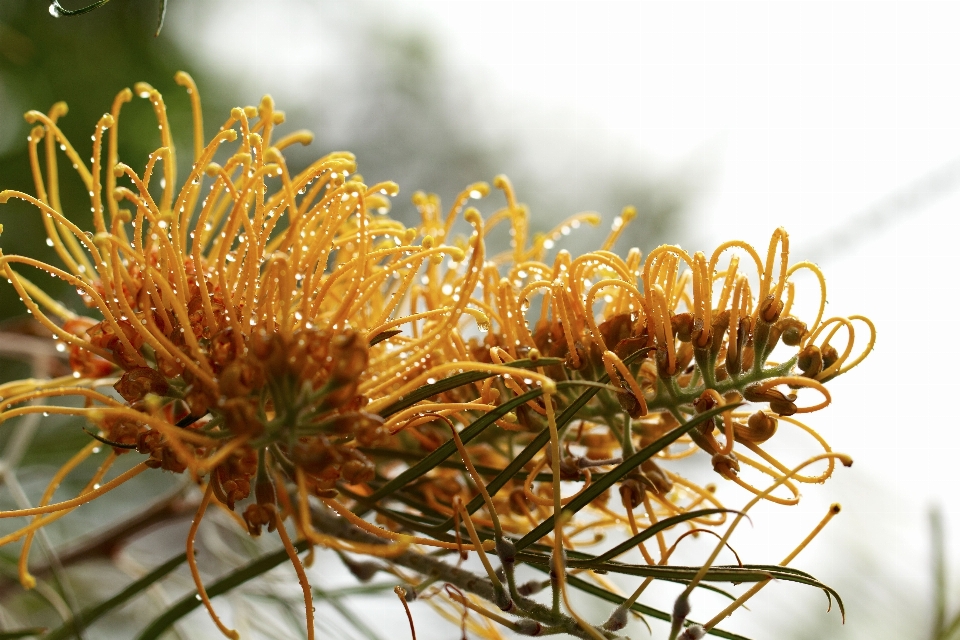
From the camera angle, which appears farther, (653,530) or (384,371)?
(384,371)

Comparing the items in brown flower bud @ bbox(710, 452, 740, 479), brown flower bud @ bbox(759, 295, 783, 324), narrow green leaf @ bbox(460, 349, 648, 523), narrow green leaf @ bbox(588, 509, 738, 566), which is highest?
brown flower bud @ bbox(759, 295, 783, 324)

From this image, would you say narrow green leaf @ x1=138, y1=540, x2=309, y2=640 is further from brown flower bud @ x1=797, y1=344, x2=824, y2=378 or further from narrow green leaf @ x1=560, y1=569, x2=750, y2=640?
brown flower bud @ x1=797, y1=344, x2=824, y2=378

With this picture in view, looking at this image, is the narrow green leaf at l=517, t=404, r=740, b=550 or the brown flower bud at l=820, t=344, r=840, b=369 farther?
the brown flower bud at l=820, t=344, r=840, b=369

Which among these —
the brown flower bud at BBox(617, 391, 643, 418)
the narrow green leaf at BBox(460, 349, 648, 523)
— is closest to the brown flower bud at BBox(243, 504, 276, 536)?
the narrow green leaf at BBox(460, 349, 648, 523)

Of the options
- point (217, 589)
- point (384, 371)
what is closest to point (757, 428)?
point (384, 371)

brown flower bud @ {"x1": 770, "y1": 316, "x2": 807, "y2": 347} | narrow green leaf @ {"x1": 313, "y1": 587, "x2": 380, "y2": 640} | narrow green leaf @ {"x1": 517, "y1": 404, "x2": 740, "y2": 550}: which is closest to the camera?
narrow green leaf @ {"x1": 517, "y1": 404, "x2": 740, "y2": 550}

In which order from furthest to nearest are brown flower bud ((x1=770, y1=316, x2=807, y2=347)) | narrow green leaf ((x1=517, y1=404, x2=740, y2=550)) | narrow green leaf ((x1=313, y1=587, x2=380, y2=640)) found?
1. narrow green leaf ((x1=313, y1=587, x2=380, y2=640))
2. brown flower bud ((x1=770, y1=316, x2=807, y2=347))
3. narrow green leaf ((x1=517, y1=404, x2=740, y2=550))

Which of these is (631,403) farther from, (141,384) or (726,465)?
(141,384)

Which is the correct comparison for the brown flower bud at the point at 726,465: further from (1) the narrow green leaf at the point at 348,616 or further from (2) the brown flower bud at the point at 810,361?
(1) the narrow green leaf at the point at 348,616
